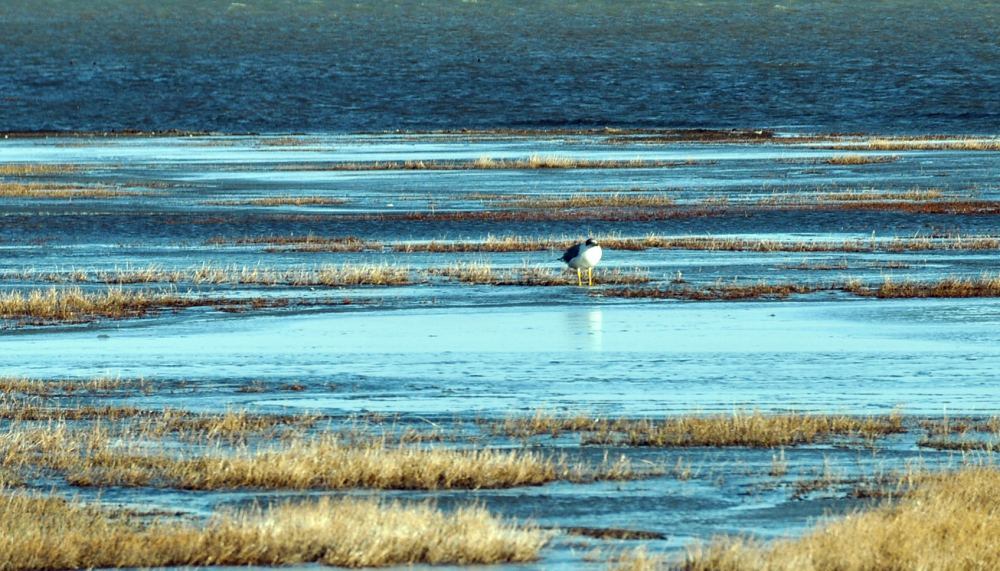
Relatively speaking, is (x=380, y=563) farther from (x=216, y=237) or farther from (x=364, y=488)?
(x=216, y=237)

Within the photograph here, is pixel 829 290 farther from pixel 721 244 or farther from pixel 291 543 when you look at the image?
pixel 291 543

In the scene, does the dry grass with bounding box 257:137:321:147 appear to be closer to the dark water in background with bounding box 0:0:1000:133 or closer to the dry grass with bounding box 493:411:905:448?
the dark water in background with bounding box 0:0:1000:133

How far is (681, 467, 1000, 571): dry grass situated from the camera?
10.1 meters

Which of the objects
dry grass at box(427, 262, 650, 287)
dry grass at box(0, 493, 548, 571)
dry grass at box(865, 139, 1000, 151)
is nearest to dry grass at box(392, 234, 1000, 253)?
dry grass at box(427, 262, 650, 287)

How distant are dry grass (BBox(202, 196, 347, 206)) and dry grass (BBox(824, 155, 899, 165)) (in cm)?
1577

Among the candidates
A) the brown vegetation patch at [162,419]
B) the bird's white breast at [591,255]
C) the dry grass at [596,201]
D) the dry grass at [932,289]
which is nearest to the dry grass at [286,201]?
the dry grass at [596,201]

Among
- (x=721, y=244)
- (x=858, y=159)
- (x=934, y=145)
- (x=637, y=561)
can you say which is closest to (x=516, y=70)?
(x=934, y=145)

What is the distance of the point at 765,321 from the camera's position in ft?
73.8

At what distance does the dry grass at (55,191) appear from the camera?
145 feet

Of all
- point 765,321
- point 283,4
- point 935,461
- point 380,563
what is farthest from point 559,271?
point 283,4

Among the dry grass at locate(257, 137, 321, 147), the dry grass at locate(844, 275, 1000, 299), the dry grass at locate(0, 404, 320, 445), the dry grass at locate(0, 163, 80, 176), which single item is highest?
the dry grass at locate(257, 137, 321, 147)

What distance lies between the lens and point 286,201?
4203cm

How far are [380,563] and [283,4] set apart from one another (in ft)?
538

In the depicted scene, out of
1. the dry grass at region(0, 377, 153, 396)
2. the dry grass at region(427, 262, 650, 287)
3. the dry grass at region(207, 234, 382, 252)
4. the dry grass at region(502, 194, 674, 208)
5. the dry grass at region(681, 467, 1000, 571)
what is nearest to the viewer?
the dry grass at region(681, 467, 1000, 571)
